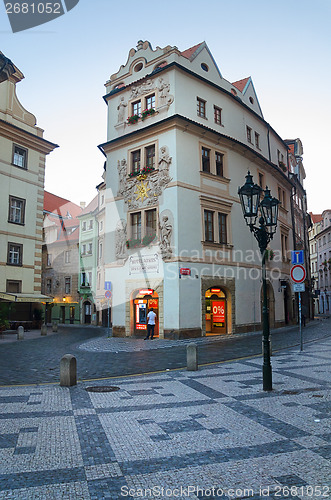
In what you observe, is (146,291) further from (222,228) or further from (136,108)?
(136,108)

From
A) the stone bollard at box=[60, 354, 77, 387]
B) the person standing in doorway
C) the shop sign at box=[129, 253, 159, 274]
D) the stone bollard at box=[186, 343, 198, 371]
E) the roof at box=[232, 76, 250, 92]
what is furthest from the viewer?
the roof at box=[232, 76, 250, 92]

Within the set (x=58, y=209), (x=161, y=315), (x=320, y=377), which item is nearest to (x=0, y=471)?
(x=320, y=377)

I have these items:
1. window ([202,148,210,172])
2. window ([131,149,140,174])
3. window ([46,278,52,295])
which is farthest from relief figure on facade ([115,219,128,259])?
window ([46,278,52,295])

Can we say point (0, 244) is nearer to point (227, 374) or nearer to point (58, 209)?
point (227, 374)

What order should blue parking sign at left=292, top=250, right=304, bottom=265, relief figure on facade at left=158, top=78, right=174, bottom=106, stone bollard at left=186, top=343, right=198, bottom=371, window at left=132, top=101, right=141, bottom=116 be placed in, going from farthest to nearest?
1. window at left=132, top=101, right=141, bottom=116
2. relief figure on facade at left=158, top=78, right=174, bottom=106
3. blue parking sign at left=292, top=250, right=304, bottom=265
4. stone bollard at left=186, top=343, right=198, bottom=371

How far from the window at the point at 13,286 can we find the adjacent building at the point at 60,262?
1917cm

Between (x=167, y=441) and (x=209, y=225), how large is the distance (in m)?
18.7

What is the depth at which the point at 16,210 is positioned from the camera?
30844 millimetres

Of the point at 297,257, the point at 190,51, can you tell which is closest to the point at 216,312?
the point at 297,257

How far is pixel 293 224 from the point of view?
36781mm

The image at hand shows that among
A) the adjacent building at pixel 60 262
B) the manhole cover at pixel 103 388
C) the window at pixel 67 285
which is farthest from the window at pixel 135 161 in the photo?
the window at pixel 67 285

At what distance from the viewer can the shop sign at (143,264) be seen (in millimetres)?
22047

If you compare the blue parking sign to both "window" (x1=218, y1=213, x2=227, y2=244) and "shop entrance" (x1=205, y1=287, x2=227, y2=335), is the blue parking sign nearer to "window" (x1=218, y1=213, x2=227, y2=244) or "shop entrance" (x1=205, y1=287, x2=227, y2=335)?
"window" (x1=218, y1=213, x2=227, y2=244)

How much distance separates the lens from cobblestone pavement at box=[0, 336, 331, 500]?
411 cm
